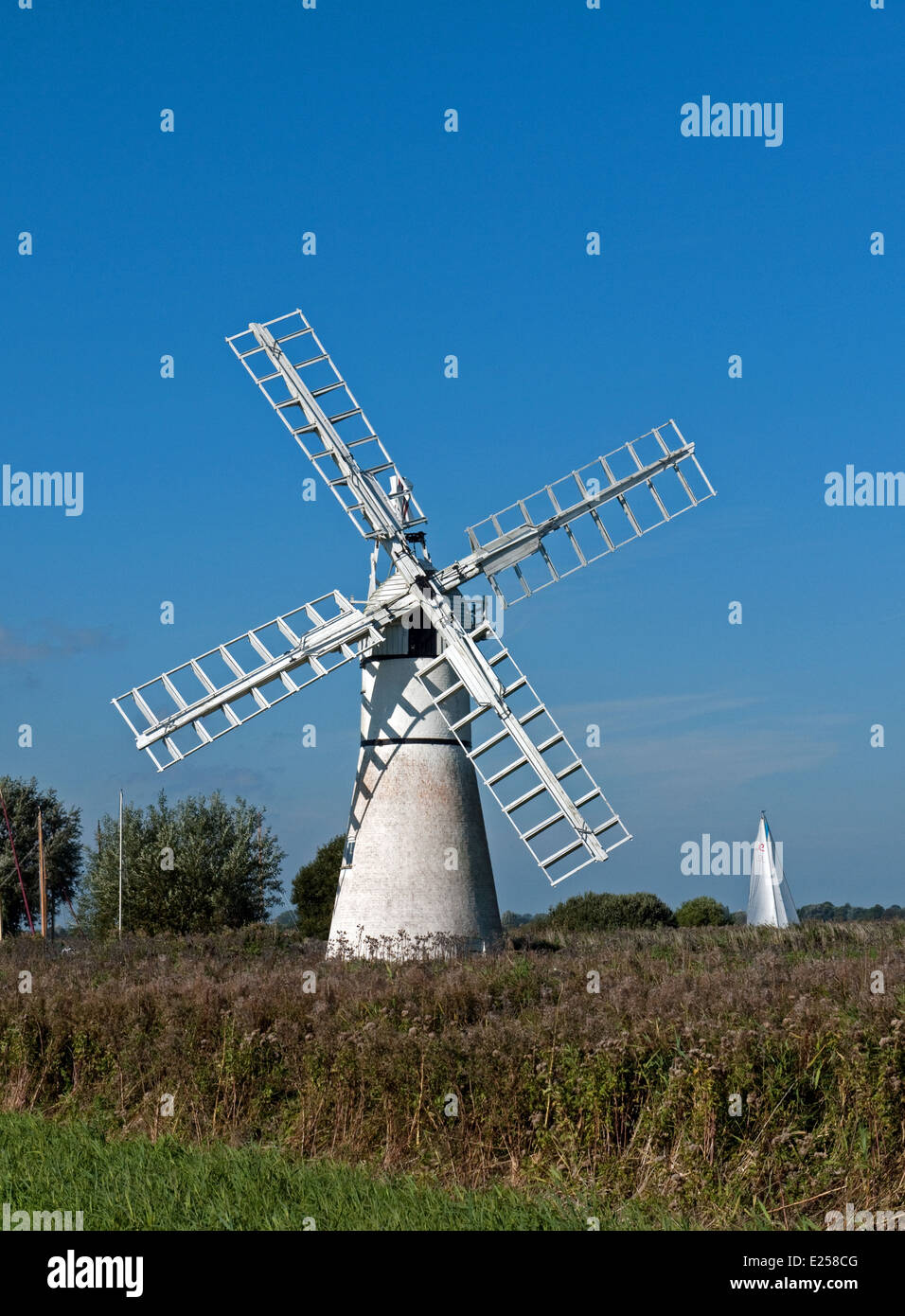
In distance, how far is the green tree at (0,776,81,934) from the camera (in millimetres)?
51906

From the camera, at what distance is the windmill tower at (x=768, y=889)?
1230 inches

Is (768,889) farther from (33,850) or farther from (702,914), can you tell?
Result: (33,850)

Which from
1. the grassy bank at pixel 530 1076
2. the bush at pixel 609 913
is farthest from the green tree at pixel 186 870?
the grassy bank at pixel 530 1076

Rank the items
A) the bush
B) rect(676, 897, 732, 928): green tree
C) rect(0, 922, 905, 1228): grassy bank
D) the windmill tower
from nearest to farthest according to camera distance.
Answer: rect(0, 922, 905, 1228): grassy bank, the windmill tower, the bush, rect(676, 897, 732, 928): green tree

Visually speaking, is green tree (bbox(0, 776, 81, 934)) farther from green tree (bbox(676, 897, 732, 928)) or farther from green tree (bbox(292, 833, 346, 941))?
green tree (bbox(676, 897, 732, 928))

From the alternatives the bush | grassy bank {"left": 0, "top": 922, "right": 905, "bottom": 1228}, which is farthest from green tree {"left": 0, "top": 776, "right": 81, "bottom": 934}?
grassy bank {"left": 0, "top": 922, "right": 905, "bottom": 1228}

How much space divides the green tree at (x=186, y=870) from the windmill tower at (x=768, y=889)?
56.2 feet

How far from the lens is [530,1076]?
967 centimetres

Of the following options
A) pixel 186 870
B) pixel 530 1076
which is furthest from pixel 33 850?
pixel 530 1076

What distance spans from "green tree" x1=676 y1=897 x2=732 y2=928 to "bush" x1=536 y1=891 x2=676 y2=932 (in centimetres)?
387

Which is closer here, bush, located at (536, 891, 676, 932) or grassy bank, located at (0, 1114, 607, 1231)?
grassy bank, located at (0, 1114, 607, 1231)

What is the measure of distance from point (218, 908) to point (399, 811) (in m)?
22.7

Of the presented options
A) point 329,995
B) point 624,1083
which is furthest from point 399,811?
point 624,1083
